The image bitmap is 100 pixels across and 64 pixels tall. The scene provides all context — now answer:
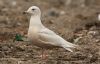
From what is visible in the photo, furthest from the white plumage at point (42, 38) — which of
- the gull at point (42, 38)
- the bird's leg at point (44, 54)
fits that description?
the bird's leg at point (44, 54)

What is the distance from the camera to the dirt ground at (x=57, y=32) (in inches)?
366

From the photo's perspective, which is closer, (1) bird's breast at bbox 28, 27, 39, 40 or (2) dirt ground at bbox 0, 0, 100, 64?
(1) bird's breast at bbox 28, 27, 39, 40

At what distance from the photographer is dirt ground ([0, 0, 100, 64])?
9288mm

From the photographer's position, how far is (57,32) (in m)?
12.4

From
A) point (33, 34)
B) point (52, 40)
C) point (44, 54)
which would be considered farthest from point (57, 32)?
point (33, 34)

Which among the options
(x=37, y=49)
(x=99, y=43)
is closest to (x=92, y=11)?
(x=99, y=43)

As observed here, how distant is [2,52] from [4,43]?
3.40ft

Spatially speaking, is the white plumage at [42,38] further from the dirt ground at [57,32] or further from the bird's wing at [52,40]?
the dirt ground at [57,32]

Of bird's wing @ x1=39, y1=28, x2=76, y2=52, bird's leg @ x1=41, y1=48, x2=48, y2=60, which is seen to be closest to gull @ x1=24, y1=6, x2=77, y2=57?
bird's wing @ x1=39, y1=28, x2=76, y2=52

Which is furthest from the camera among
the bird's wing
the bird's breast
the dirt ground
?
the dirt ground

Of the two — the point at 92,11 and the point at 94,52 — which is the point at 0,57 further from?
the point at 92,11

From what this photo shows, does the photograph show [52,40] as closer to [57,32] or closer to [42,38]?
[42,38]

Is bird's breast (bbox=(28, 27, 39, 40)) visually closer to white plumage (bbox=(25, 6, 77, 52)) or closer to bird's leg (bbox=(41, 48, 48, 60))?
white plumage (bbox=(25, 6, 77, 52))

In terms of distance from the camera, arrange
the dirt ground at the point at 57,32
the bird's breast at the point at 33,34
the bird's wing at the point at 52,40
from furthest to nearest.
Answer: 1. the dirt ground at the point at 57,32
2. the bird's wing at the point at 52,40
3. the bird's breast at the point at 33,34
